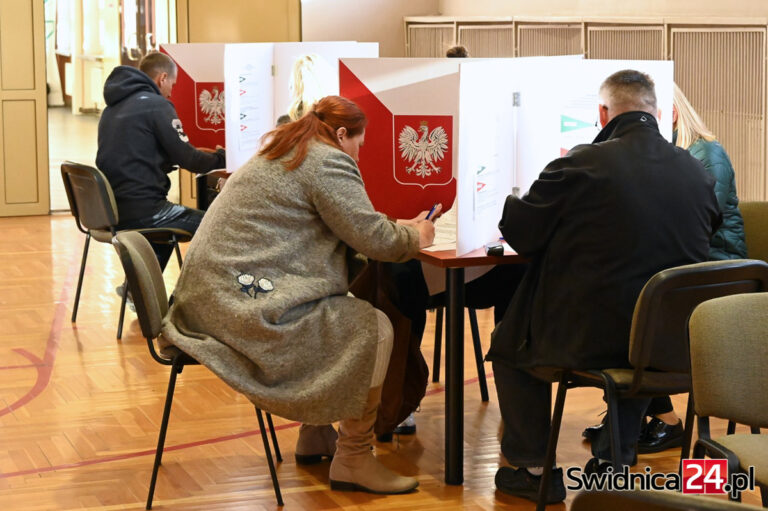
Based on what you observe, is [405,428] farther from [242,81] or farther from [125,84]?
[125,84]

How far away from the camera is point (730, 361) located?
2.37 m

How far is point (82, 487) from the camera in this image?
3.38 meters

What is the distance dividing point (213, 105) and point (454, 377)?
319 cm

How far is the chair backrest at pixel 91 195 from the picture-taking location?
5215 millimetres

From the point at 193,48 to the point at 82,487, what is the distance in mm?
3167

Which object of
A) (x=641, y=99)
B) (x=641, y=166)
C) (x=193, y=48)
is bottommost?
(x=641, y=166)

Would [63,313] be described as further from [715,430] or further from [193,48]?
[715,430]

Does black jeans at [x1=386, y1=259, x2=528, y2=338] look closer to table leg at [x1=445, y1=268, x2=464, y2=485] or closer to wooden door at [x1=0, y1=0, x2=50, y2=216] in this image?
table leg at [x1=445, y1=268, x2=464, y2=485]

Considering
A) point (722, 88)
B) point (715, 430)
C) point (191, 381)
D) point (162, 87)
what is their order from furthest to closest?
point (722, 88)
point (162, 87)
point (191, 381)
point (715, 430)

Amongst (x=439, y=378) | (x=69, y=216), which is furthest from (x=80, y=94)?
(x=439, y=378)

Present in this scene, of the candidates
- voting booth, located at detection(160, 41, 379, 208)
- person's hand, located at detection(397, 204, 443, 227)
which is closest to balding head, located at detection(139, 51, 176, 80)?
voting booth, located at detection(160, 41, 379, 208)

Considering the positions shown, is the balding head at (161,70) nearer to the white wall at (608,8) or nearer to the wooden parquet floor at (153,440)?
the wooden parquet floor at (153,440)

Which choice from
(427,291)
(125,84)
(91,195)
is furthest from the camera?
(125,84)

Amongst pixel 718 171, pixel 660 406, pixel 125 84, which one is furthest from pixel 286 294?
pixel 125 84
